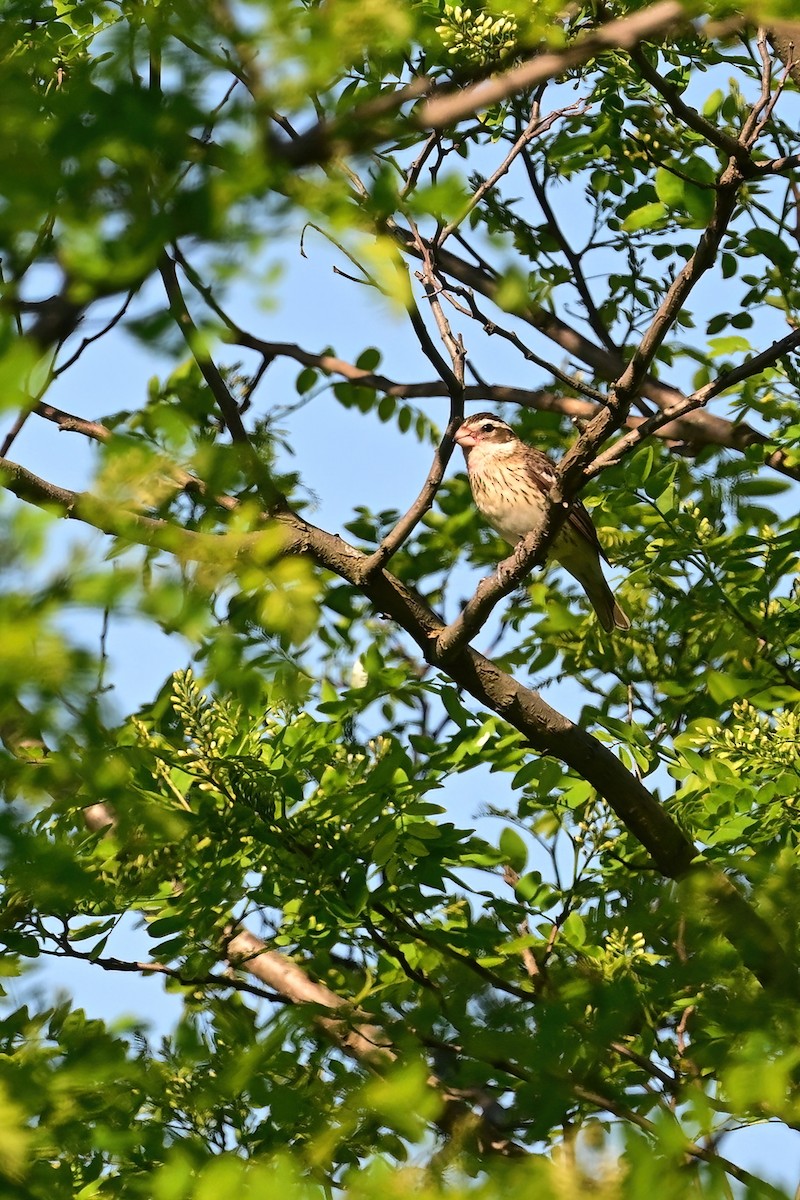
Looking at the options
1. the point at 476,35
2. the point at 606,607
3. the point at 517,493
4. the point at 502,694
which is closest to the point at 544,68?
the point at 476,35

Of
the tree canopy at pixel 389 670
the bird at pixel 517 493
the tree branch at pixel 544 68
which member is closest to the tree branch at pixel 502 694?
the tree canopy at pixel 389 670

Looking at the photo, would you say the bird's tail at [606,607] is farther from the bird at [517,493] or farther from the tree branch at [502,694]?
the tree branch at [502,694]

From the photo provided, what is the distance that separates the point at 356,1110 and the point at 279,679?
3.13 feet

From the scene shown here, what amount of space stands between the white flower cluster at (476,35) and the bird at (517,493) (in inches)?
117

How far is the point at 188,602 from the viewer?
2277 millimetres

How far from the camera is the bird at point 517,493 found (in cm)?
779

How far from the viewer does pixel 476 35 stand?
4.71 meters

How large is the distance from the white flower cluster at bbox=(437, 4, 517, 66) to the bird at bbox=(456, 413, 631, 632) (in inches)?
117

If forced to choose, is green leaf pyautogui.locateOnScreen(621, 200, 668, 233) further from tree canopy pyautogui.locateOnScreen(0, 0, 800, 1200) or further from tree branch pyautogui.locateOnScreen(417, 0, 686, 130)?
tree branch pyautogui.locateOnScreen(417, 0, 686, 130)

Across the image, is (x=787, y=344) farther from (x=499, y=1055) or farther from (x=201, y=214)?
(x=201, y=214)

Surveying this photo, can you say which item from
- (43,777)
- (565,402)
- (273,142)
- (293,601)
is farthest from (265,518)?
(565,402)

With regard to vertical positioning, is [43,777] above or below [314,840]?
below

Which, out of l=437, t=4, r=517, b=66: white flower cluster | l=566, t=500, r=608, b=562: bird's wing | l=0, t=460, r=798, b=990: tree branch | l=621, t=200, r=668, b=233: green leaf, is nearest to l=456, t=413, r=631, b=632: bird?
l=566, t=500, r=608, b=562: bird's wing

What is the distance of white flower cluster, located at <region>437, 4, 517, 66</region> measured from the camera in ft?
15.0
